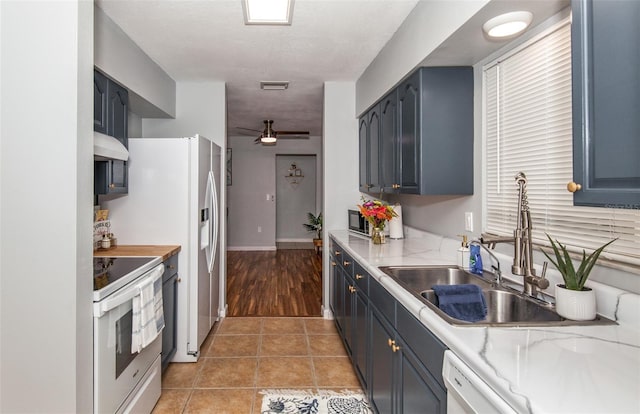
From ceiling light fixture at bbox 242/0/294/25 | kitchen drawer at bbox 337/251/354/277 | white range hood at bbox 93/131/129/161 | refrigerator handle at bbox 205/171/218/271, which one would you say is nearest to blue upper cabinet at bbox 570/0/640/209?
ceiling light fixture at bbox 242/0/294/25

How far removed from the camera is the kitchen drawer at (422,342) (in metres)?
1.20

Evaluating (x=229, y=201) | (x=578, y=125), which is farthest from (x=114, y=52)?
(x=229, y=201)

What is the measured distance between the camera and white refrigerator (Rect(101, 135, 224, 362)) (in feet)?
9.32

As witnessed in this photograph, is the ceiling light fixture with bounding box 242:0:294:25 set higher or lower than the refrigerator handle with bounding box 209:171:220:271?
higher

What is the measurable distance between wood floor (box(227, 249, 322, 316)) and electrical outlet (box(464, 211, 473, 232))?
85.0 inches

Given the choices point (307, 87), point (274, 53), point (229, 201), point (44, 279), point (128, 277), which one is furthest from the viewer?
point (229, 201)

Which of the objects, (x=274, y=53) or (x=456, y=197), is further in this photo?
(x=274, y=53)

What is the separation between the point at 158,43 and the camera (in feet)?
9.34

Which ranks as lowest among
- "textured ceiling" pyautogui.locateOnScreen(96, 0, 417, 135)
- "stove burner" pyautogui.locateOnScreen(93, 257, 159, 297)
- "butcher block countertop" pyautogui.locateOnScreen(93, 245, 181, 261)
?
"stove burner" pyautogui.locateOnScreen(93, 257, 159, 297)

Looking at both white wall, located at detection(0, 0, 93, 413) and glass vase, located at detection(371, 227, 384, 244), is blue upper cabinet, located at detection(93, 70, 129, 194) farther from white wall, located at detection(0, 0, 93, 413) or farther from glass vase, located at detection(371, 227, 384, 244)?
glass vase, located at detection(371, 227, 384, 244)

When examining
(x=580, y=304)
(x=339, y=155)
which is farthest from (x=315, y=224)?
(x=580, y=304)

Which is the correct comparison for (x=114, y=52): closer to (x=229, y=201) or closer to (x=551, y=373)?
(x=551, y=373)

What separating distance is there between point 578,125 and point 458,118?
132 cm

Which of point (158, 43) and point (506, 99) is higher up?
point (158, 43)
